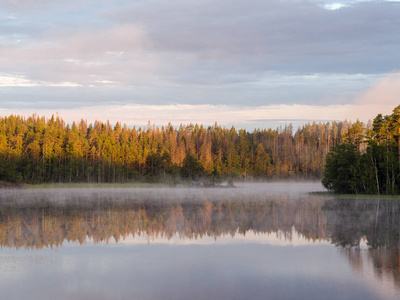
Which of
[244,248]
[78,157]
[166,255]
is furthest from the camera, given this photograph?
[78,157]

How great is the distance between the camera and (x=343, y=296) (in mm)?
12430

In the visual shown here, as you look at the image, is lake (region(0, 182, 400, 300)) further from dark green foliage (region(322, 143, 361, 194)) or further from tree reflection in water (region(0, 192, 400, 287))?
dark green foliage (region(322, 143, 361, 194))

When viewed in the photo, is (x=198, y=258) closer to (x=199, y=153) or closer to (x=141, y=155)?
(x=141, y=155)

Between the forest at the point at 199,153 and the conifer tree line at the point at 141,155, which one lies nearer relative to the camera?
the forest at the point at 199,153

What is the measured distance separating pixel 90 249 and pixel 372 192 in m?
49.3

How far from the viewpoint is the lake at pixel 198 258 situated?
1306 cm

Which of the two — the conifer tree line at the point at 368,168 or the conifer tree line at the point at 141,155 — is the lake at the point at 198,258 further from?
the conifer tree line at the point at 141,155

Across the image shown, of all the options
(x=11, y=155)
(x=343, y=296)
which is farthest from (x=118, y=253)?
(x=11, y=155)

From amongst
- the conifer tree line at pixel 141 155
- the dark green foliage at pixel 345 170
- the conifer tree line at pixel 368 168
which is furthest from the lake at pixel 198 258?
the conifer tree line at pixel 141 155

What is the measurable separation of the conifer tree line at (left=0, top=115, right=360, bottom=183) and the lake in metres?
62.4

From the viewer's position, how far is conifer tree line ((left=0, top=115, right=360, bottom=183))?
4464 inches

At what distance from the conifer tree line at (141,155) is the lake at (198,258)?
6241 cm

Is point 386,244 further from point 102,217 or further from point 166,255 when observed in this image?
point 102,217

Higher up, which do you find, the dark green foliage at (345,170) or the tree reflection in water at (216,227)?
the dark green foliage at (345,170)
